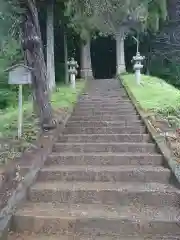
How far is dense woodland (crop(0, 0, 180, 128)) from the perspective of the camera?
6.34m

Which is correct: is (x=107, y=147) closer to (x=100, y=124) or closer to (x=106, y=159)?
(x=106, y=159)

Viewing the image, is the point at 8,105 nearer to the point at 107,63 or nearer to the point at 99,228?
the point at 99,228

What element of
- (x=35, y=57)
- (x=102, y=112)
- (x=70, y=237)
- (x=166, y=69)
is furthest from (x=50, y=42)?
(x=70, y=237)

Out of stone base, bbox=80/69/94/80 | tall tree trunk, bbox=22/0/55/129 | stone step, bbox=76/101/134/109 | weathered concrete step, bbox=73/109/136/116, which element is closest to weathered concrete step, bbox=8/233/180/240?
tall tree trunk, bbox=22/0/55/129

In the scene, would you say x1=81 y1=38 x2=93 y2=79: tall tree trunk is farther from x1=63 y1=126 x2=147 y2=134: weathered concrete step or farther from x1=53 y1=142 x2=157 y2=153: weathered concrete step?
x1=53 y1=142 x2=157 y2=153: weathered concrete step

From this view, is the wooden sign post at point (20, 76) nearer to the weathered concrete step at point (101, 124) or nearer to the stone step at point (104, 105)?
the weathered concrete step at point (101, 124)

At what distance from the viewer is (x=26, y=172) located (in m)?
4.64

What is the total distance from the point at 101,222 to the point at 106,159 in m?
1.57

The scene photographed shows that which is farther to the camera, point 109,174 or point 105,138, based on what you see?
point 105,138

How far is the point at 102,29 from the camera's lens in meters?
15.9

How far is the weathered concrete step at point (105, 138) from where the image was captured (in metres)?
6.23

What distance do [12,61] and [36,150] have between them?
7647mm

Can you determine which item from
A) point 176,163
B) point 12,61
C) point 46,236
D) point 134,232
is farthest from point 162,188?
point 12,61

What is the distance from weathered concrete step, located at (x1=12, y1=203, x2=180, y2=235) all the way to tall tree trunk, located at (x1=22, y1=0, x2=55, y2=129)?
258cm
